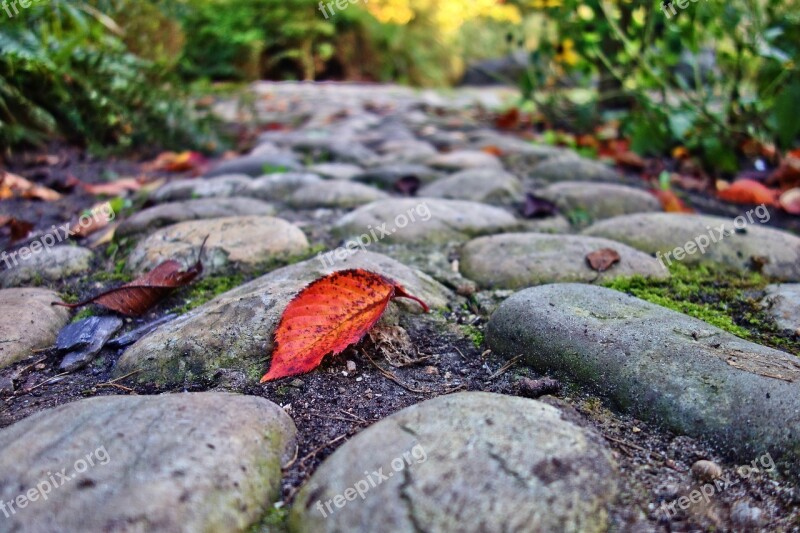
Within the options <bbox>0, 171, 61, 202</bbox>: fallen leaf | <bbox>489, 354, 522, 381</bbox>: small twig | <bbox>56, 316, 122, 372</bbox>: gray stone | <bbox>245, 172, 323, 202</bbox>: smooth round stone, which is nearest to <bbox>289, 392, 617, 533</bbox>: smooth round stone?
<bbox>489, 354, 522, 381</bbox>: small twig

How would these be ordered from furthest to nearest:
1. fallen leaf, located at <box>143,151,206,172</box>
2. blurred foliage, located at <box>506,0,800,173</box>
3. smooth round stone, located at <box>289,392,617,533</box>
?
fallen leaf, located at <box>143,151,206,172</box>
blurred foliage, located at <box>506,0,800,173</box>
smooth round stone, located at <box>289,392,617,533</box>

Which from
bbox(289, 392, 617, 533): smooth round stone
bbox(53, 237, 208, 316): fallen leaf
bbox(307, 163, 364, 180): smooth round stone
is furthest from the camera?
bbox(307, 163, 364, 180): smooth round stone

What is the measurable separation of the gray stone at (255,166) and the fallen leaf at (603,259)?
5.30ft

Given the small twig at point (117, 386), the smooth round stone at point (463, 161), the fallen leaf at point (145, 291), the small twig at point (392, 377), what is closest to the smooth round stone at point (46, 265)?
the fallen leaf at point (145, 291)

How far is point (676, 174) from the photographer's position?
3184 mm

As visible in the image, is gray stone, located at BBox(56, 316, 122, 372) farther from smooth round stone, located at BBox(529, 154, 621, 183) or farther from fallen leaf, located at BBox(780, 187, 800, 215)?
fallen leaf, located at BBox(780, 187, 800, 215)

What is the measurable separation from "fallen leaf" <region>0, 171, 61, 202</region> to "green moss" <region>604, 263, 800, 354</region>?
224 cm

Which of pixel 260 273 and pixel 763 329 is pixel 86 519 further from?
pixel 763 329

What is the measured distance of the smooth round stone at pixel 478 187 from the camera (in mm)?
2389

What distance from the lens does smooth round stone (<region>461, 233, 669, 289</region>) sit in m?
1.61

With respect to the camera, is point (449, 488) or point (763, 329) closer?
point (449, 488)

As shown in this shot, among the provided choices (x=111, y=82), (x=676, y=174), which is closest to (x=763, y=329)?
(x=676, y=174)

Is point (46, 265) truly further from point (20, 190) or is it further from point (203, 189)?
point (20, 190)

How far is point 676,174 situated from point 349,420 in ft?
8.73
